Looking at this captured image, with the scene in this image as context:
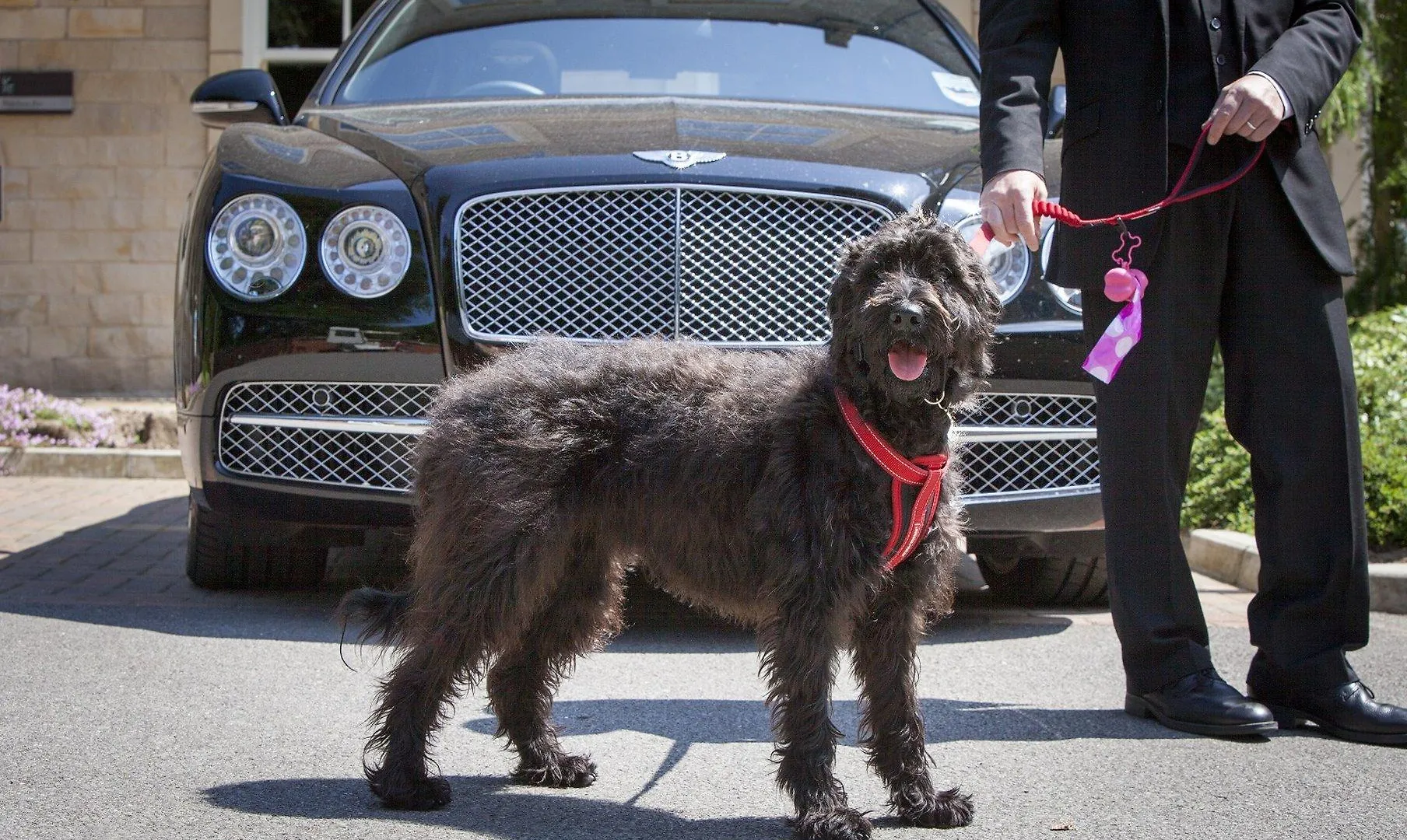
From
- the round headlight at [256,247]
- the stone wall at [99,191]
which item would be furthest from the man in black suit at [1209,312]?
the stone wall at [99,191]

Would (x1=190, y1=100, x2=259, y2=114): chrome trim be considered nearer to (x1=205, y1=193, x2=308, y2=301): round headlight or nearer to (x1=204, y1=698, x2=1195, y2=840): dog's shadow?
(x1=205, y1=193, x2=308, y2=301): round headlight

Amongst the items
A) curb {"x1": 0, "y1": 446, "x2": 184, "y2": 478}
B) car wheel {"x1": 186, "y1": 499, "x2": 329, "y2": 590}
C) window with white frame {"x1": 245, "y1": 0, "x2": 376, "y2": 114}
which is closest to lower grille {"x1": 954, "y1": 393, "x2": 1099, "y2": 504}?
car wheel {"x1": 186, "y1": 499, "x2": 329, "y2": 590}

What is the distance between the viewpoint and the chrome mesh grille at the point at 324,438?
469 centimetres

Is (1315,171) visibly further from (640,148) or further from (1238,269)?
(640,148)

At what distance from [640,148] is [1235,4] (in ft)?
6.19

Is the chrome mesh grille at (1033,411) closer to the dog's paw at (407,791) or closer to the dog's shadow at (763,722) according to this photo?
the dog's shadow at (763,722)

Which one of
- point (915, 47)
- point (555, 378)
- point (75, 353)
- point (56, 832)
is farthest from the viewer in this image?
point (75, 353)

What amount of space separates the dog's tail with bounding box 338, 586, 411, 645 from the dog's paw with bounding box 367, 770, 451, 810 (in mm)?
322

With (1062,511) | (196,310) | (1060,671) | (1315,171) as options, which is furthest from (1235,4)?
(196,310)

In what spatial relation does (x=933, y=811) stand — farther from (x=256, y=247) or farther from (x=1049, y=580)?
(x=256, y=247)

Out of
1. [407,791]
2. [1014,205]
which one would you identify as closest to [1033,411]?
[1014,205]

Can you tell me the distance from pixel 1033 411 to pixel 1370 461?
104 inches

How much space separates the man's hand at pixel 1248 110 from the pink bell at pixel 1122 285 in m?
0.39

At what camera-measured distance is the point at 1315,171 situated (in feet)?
13.1
